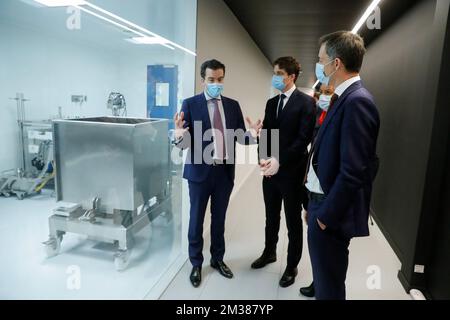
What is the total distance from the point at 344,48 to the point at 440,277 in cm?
181

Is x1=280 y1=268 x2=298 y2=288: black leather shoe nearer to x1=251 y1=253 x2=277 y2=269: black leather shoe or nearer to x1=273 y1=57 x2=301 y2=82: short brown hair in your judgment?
x1=251 y1=253 x2=277 y2=269: black leather shoe

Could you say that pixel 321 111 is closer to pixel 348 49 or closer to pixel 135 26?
pixel 348 49

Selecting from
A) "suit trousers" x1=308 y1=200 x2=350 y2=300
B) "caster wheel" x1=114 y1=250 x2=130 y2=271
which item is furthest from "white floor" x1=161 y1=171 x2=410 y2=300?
"suit trousers" x1=308 y1=200 x2=350 y2=300

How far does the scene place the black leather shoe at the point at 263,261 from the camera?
8.75 ft

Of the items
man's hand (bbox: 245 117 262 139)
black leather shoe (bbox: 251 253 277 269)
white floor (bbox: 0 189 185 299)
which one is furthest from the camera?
black leather shoe (bbox: 251 253 277 269)

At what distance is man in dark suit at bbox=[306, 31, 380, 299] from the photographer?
135 centimetres

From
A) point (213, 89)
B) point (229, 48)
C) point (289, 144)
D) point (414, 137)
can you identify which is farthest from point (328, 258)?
point (229, 48)

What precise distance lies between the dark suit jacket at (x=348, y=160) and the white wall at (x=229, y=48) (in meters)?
1.59

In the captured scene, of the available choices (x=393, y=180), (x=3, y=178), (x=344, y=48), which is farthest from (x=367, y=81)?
(x=3, y=178)

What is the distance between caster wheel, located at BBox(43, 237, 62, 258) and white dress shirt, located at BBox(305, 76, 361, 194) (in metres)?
1.61

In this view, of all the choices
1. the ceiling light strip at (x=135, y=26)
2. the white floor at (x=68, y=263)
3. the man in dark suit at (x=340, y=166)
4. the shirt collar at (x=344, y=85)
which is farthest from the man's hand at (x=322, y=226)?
the ceiling light strip at (x=135, y=26)

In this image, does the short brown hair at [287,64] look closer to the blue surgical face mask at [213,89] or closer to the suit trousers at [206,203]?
the blue surgical face mask at [213,89]
